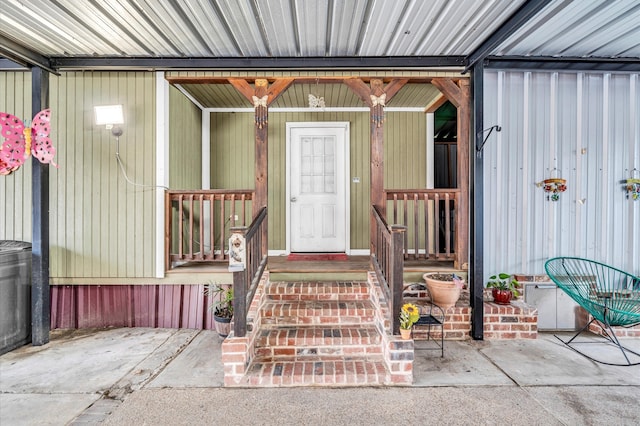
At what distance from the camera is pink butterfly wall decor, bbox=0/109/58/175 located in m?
2.91

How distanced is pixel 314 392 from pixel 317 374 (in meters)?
0.14

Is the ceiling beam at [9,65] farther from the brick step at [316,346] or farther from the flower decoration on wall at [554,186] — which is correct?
the flower decoration on wall at [554,186]

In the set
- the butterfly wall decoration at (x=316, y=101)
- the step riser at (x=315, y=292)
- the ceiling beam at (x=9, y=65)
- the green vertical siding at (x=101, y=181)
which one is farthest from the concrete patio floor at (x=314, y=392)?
the butterfly wall decoration at (x=316, y=101)

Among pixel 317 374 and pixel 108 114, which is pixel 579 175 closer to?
pixel 317 374

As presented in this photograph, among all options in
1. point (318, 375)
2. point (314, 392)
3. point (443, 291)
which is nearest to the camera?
point (314, 392)

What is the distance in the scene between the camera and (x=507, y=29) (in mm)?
2631

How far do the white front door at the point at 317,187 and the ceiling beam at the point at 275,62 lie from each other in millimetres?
1679

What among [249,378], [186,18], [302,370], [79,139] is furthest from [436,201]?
[79,139]

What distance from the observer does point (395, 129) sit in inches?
199

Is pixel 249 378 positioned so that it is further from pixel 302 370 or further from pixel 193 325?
pixel 193 325

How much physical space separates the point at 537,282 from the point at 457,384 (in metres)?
1.93

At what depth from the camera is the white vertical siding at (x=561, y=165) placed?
11.6 feet

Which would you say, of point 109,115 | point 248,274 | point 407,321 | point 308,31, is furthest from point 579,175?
point 109,115

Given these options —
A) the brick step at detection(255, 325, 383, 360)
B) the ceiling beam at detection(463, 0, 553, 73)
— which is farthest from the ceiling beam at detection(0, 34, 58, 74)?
the ceiling beam at detection(463, 0, 553, 73)
